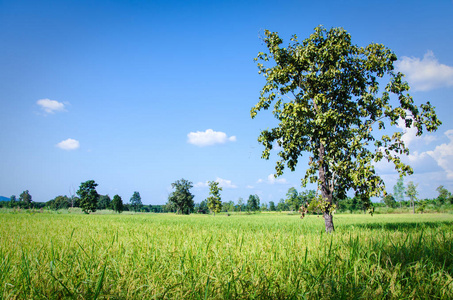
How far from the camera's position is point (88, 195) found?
84.6 m

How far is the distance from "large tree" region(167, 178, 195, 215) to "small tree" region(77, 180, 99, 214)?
28.2 metres

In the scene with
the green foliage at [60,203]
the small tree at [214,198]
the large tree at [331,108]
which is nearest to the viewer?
the large tree at [331,108]

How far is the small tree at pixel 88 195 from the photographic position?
271 feet

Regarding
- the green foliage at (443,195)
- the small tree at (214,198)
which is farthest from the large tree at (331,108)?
the green foliage at (443,195)

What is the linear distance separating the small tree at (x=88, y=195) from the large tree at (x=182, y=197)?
28180 millimetres

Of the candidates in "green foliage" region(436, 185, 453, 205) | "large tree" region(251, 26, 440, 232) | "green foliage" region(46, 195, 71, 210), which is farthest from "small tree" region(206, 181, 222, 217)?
"green foliage" region(46, 195, 71, 210)

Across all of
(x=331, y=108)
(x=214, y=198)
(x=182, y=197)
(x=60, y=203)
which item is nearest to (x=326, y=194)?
(x=331, y=108)

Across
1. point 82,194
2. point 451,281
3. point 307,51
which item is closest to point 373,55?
point 307,51

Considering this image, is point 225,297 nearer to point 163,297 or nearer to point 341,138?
point 163,297

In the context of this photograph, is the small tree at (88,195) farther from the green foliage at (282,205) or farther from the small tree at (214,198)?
the green foliage at (282,205)

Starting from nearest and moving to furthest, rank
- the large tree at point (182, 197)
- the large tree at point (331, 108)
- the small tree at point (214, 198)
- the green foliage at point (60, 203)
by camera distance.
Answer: the large tree at point (331, 108) < the small tree at point (214, 198) < the large tree at point (182, 197) < the green foliage at point (60, 203)

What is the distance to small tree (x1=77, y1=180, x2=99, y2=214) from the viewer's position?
82750 millimetres

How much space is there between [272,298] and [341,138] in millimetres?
9664

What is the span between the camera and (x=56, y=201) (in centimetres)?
14650
